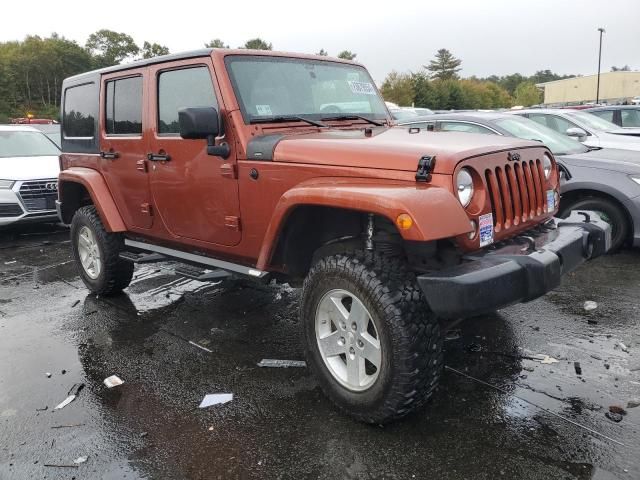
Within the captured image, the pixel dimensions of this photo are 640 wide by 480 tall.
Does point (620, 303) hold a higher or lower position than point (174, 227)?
lower

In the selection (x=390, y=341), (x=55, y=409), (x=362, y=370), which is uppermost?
(x=390, y=341)

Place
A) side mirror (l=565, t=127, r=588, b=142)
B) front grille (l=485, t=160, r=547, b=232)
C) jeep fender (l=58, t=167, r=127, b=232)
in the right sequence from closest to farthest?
front grille (l=485, t=160, r=547, b=232) → jeep fender (l=58, t=167, r=127, b=232) → side mirror (l=565, t=127, r=588, b=142)

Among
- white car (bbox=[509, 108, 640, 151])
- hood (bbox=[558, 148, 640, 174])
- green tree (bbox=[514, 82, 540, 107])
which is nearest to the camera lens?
hood (bbox=[558, 148, 640, 174])

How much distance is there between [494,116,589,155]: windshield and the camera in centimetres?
648

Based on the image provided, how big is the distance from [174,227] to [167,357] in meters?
0.97

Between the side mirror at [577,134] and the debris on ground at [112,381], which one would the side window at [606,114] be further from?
the debris on ground at [112,381]

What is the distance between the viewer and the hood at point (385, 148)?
9.15 ft

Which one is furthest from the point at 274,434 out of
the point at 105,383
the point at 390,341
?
the point at 105,383

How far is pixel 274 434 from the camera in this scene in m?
2.96

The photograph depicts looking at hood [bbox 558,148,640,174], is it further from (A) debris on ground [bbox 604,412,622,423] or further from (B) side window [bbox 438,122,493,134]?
(A) debris on ground [bbox 604,412,622,423]

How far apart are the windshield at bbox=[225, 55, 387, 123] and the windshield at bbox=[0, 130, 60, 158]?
6861mm

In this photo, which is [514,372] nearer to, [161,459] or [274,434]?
[274,434]

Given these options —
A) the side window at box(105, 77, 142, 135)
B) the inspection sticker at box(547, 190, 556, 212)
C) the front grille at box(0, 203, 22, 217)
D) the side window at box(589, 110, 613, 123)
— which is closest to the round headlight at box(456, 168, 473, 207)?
the inspection sticker at box(547, 190, 556, 212)

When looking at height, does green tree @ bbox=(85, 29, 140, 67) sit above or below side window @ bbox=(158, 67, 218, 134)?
above
